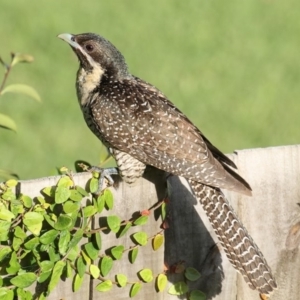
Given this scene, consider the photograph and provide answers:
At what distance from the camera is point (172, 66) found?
9.99 metres

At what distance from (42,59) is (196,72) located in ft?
5.73

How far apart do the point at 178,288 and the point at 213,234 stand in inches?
13.5

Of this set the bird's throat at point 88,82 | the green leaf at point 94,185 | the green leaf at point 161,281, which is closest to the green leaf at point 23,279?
the green leaf at point 94,185

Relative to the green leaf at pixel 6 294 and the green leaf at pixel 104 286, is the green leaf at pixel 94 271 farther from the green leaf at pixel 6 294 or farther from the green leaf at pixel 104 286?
the green leaf at pixel 6 294

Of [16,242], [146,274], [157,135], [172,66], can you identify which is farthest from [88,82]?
[172,66]

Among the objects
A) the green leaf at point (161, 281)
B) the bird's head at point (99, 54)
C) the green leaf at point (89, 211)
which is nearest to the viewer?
the green leaf at point (89, 211)

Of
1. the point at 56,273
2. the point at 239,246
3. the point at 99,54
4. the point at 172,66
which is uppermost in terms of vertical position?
the point at 172,66

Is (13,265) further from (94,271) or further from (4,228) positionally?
(94,271)

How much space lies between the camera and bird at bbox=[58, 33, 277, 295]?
449 cm

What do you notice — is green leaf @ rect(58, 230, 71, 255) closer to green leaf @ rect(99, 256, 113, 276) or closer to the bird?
green leaf @ rect(99, 256, 113, 276)

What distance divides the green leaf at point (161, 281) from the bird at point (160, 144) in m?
0.35

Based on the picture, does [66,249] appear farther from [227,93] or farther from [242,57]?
[242,57]

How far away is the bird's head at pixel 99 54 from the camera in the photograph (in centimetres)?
506

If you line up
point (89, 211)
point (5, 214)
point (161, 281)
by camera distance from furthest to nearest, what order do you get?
1. point (161, 281)
2. point (89, 211)
3. point (5, 214)
